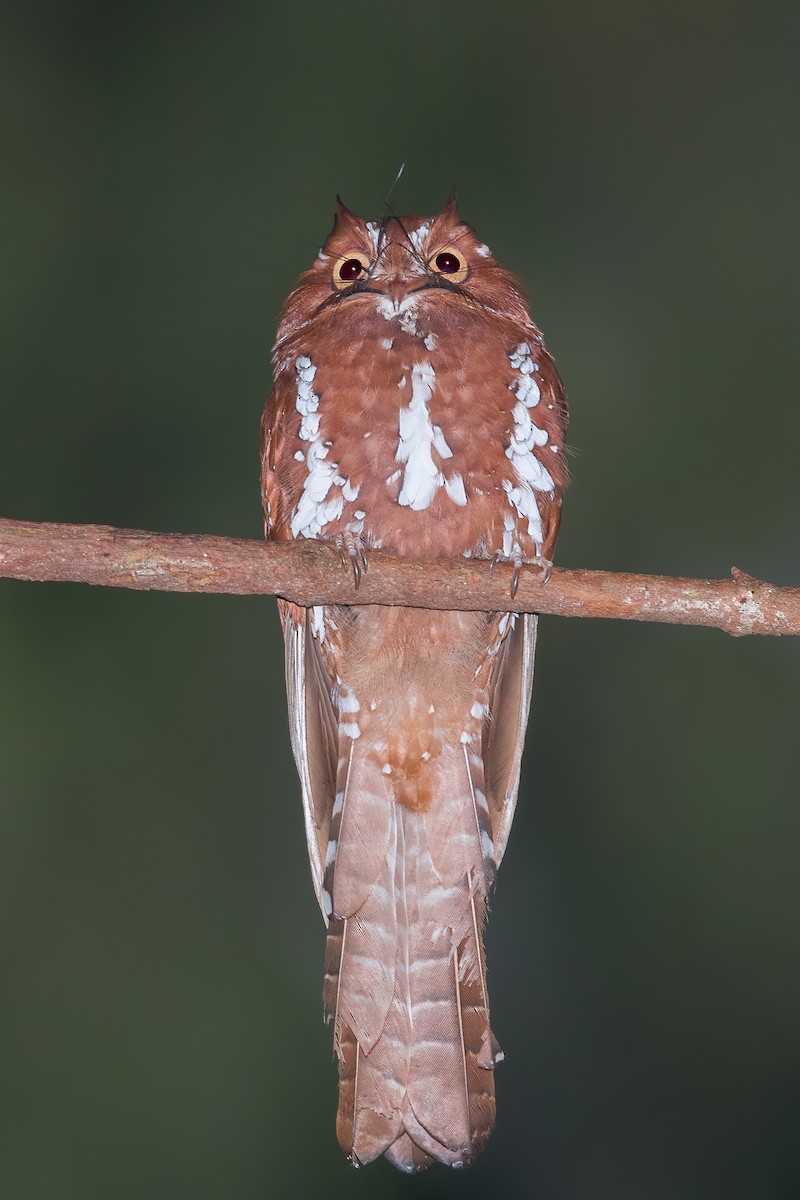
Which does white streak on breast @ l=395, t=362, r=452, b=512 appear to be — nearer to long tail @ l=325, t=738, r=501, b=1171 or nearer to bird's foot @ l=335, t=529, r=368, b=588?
bird's foot @ l=335, t=529, r=368, b=588

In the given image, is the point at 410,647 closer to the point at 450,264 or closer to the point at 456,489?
the point at 456,489

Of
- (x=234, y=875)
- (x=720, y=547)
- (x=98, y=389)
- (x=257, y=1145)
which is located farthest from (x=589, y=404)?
(x=257, y=1145)

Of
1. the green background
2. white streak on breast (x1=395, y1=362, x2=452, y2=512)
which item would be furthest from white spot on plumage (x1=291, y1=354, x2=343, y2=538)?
the green background

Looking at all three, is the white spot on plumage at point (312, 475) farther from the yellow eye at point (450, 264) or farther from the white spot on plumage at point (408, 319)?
the yellow eye at point (450, 264)

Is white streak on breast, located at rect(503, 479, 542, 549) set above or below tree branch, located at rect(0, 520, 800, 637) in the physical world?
above

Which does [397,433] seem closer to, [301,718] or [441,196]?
[301,718]
